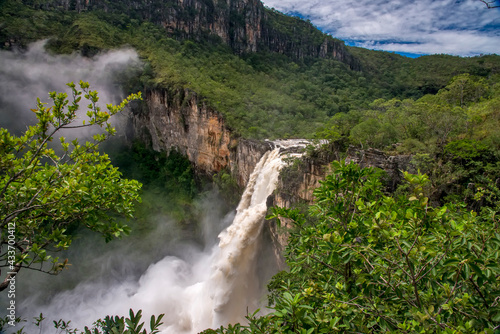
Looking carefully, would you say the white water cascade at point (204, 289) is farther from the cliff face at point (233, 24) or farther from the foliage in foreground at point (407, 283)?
the cliff face at point (233, 24)

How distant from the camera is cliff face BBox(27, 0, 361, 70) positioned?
3872cm

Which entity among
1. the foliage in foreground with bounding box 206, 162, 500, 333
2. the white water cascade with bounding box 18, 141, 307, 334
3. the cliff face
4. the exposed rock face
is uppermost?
the cliff face

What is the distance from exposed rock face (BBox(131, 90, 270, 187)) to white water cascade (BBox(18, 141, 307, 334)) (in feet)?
9.74

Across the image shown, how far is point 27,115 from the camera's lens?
2628cm

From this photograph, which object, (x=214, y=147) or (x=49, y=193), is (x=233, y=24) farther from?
(x=49, y=193)

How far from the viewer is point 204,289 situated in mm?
15219

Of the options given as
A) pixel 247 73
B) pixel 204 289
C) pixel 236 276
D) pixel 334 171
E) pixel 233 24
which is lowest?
pixel 204 289

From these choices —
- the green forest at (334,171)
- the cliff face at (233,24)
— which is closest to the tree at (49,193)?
the green forest at (334,171)

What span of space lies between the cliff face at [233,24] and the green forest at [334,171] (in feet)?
3.14

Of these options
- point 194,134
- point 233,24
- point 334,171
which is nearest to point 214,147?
point 194,134

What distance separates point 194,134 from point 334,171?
21183 millimetres

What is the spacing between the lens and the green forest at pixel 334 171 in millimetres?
2389

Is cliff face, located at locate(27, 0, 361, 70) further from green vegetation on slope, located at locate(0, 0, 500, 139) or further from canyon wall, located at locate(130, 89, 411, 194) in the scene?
canyon wall, located at locate(130, 89, 411, 194)

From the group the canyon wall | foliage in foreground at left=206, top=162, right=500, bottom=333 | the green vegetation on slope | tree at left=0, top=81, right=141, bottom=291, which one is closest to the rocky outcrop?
the canyon wall
